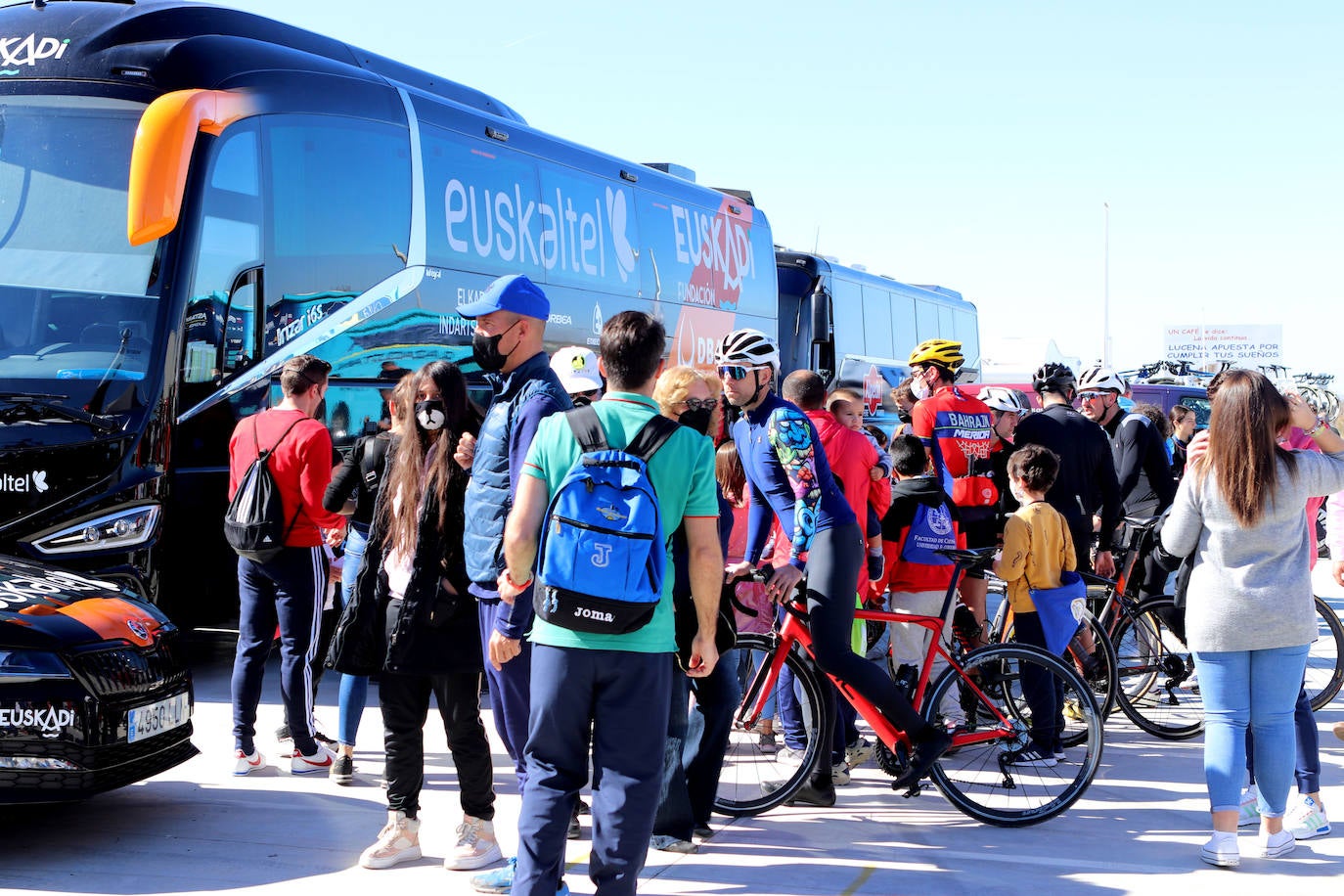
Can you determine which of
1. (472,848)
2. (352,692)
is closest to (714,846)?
(472,848)

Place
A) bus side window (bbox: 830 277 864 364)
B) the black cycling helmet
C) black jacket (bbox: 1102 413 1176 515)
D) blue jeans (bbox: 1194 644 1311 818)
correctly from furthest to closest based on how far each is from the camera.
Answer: bus side window (bbox: 830 277 864 364) → black jacket (bbox: 1102 413 1176 515) → the black cycling helmet → blue jeans (bbox: 1194 644 1311 818)

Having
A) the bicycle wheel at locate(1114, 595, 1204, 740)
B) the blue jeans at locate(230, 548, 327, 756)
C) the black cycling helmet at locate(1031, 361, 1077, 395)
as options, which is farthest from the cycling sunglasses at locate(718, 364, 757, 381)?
the bicycle wheel at locate(1114, 595, 1204, 740)

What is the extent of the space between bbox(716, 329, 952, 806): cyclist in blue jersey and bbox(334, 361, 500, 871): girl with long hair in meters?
1.10

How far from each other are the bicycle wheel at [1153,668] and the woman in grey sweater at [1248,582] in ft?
7.39

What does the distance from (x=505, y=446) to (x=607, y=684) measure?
100cm

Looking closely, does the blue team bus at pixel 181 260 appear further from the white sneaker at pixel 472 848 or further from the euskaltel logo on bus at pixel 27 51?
the white sneaker at pixel 472 848

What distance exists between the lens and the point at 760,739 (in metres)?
5.62

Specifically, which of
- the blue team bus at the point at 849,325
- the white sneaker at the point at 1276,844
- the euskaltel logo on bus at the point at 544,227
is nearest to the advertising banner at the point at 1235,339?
the blue team bus at the point at 849,325

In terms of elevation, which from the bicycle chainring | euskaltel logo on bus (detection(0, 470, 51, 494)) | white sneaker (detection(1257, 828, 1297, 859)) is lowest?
white sneaker (detection(1257, 828, 1297, 859))

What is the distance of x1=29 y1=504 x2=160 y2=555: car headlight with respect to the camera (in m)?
7.24

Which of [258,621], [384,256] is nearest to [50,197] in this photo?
[384,256]

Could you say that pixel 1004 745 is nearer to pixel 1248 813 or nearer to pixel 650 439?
pixel 1248 813

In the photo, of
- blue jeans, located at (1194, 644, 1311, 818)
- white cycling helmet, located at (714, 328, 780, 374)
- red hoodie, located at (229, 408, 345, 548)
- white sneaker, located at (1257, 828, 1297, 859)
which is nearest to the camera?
blue jeans, located at (1194, 644, 1311, 818)

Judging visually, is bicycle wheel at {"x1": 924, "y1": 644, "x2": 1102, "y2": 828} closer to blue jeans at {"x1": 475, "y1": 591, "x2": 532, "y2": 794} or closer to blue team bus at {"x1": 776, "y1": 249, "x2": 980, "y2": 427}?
blue jeans at {"x1": 475, "y1": 591, "x2": 532, "y2": 794}
